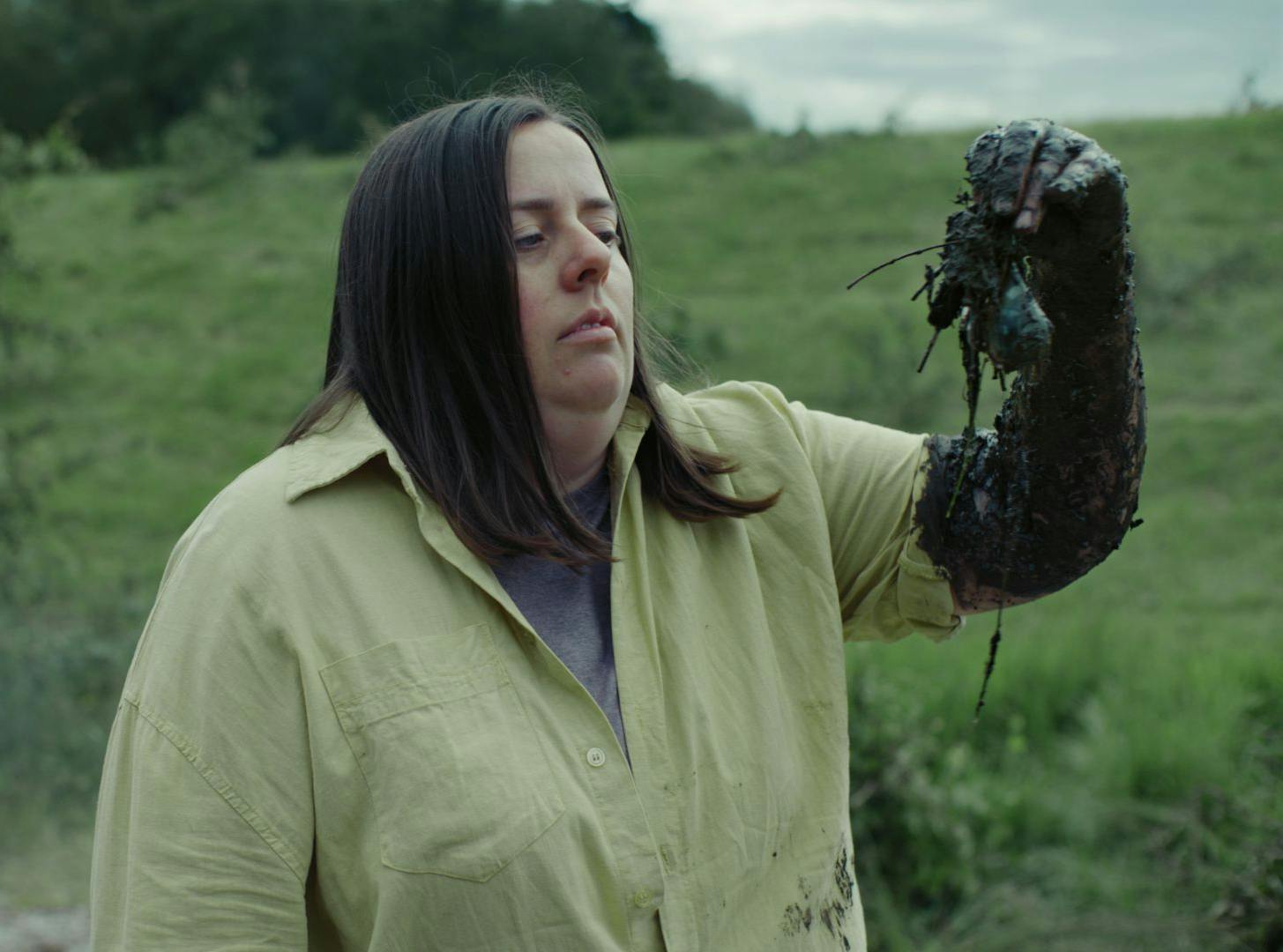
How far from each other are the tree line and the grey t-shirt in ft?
58.5

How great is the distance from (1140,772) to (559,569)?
2848mm

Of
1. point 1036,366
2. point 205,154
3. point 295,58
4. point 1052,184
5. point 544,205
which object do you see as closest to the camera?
point 1052,184

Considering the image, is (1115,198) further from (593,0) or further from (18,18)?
(18,18)

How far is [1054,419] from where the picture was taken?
5.65ft

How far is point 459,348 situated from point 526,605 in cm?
35

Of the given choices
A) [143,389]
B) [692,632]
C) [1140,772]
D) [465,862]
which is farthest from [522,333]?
[143,389]

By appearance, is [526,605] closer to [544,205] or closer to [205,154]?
[544,205]

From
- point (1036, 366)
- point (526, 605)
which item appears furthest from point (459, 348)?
point (1036, 366)

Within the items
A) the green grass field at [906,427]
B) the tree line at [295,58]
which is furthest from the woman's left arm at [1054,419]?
the tree line at [295,58]

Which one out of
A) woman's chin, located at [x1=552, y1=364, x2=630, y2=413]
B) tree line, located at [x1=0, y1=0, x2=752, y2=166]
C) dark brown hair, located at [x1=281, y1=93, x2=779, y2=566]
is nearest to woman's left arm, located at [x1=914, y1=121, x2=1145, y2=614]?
dark brown hair, located at [x1=281, y1=93, x2=779, y2=566]

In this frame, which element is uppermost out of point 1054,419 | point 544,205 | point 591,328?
point 544,205

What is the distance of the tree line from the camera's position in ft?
66.9

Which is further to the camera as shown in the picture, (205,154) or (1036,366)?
(205,154)

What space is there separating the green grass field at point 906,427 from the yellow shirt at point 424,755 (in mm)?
707
